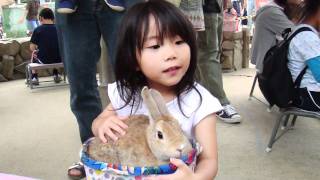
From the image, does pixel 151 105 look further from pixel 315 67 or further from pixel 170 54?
pixel 315 67

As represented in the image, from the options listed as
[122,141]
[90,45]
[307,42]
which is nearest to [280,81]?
[307,42]

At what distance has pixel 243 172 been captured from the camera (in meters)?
1.84

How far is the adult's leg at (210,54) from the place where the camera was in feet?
8.42

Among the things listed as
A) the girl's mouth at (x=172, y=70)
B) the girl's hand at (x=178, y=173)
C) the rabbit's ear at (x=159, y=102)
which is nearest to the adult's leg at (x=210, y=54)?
the girl's mouth at (x=172, y=70)

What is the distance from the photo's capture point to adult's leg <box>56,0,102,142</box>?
58.6 inches

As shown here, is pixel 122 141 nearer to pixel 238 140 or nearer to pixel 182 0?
pixel 182 0

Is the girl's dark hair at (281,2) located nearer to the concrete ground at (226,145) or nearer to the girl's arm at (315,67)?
the concrete ground at (226,145)

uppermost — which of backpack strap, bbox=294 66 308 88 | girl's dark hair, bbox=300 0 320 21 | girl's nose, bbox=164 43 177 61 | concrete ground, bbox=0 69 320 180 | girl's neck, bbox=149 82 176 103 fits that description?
girl's dark hair, bbox=300 0 320 21

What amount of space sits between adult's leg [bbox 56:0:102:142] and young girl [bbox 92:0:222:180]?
0.42 meters

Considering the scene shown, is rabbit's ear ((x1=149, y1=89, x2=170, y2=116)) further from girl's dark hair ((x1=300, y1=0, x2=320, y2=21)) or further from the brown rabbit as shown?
girl's dark hair ((x1=300, y1=0, x2=320, y2=21))

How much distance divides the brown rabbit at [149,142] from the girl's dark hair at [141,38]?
18cm

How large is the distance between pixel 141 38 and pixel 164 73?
0.39 feet

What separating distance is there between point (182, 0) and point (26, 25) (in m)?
4.60

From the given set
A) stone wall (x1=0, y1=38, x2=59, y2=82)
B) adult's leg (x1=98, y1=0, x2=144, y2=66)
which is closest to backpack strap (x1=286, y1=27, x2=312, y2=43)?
adult's leg (x1=98, y1=0, x2=144, y2=66)
